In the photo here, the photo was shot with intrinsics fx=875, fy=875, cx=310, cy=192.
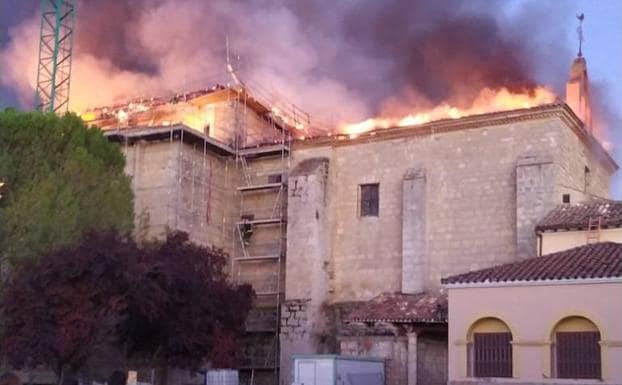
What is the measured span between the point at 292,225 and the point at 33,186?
32.5ft

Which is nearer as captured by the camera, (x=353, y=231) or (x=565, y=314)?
(x=565, y=314)

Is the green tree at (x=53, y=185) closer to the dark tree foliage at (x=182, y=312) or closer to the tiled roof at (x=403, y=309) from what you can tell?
the dark tree foliage at (x=182, y=312)

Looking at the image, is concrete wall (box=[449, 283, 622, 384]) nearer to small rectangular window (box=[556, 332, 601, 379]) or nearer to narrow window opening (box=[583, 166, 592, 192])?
small rectangular window (box=[556, 332, 601, 379])

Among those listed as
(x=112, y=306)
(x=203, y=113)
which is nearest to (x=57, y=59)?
(x=203, y=113)

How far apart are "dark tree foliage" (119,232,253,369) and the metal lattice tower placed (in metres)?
15.2

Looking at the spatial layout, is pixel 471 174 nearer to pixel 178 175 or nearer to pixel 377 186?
pixel 377 186

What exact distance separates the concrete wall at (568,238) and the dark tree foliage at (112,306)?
10556 mm

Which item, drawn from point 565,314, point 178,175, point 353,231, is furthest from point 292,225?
point 565,314

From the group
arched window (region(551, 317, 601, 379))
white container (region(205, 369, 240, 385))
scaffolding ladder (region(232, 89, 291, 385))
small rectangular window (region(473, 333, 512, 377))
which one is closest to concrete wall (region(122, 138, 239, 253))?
scaffolding ladder (region(232, 89, 291, 385))

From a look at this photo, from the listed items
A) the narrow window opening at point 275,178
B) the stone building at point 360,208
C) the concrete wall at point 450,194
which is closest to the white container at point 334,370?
the stone building at point 360,208

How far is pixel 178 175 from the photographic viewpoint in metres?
32.9

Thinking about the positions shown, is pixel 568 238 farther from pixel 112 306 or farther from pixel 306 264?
pixel 112 306

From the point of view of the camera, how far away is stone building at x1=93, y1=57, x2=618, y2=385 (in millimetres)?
29094

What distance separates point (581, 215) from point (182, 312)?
41.4ft
